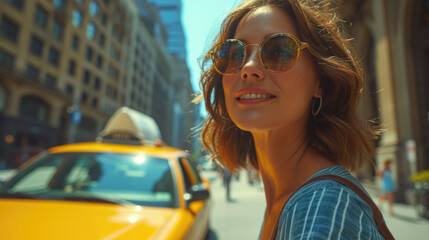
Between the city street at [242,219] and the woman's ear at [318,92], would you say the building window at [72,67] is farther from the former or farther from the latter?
the woman's ear at [318,92]

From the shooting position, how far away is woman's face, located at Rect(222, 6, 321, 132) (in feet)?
3.19

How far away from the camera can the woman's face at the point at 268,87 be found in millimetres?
974

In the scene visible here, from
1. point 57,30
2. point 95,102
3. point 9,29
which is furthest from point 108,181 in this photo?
point 95,102

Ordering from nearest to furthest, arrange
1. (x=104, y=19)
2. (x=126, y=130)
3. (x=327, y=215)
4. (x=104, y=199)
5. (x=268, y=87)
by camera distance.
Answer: (x=327, y=215), (x=268, y=87), (x=104, y=199), (x=126, y=130), (x=104, y=19)

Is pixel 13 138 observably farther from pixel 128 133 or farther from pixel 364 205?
pixel 364 205

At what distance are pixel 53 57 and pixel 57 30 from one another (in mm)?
3175

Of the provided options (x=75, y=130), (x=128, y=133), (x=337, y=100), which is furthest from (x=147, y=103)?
(x=337, y=100)

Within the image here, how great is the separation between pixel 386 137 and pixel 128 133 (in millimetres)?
9613

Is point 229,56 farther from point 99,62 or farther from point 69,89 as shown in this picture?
point 99,62

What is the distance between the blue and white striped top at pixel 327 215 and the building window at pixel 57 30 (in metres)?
34.1

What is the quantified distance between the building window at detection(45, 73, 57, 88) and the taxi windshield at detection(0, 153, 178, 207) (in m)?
28.2

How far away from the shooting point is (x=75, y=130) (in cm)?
3228

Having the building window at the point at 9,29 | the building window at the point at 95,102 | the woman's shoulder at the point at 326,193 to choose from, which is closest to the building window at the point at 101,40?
the building window at the point at 95,102

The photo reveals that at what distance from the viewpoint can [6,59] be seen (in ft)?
74.5
